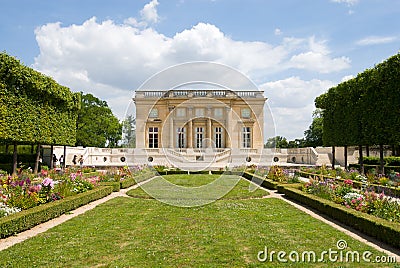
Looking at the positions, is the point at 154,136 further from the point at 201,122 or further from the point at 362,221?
the point at 362,221

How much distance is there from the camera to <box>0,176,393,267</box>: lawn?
194 inches

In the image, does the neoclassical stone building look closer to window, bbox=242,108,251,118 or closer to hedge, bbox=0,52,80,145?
window, bbox=242,108,251,118

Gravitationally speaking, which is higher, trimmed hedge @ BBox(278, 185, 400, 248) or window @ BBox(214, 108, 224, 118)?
window @ BBox(214, 108, 224, 118)

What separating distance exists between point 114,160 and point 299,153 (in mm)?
18946

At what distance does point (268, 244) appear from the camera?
19.0ft

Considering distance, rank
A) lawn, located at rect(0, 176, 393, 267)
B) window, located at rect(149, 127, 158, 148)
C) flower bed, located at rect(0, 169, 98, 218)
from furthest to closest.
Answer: window, located at rect(149, 127, 158, 148) < flower bed, located at rect(0, 169, 98, 218) < lawn, located at rect(0, 176, 393, 267)

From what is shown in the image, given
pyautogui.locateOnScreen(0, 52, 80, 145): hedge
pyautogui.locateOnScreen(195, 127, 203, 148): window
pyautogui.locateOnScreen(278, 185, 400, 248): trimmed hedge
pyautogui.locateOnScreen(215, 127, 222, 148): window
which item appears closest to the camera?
pyautogui.locateOnScreen(278, 185, 400, 248): trimmed hedge

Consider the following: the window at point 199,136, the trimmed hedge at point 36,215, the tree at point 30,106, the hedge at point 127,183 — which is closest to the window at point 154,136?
the window at point 199,136

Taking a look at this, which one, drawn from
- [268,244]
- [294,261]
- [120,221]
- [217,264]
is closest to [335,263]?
[294,261]

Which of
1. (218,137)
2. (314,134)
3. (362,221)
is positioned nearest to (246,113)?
(218,137)

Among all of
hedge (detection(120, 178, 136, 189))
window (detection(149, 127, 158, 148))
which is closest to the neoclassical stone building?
window (detection(149, 127, 158, 148))

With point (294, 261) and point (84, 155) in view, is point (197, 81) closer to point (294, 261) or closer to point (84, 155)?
point (294, 261)

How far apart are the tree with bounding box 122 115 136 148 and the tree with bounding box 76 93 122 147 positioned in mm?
34496

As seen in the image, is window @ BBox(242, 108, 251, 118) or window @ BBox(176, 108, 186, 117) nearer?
window @ BBox(176, 108, 186, 117)
